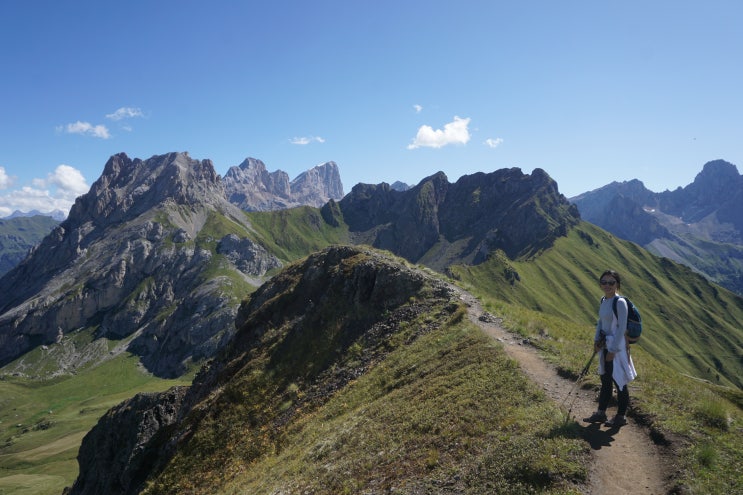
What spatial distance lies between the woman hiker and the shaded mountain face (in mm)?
15557

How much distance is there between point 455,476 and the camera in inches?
503

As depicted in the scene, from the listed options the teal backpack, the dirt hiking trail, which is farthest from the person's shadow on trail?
the teal backpack

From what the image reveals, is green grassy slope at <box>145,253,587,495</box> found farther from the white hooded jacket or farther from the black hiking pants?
the white hooded jacket

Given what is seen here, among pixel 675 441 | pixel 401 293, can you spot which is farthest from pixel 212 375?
pixel 675 441

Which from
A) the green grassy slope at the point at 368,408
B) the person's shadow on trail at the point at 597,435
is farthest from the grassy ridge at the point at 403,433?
the person's shadow on trail at the point at 597,435

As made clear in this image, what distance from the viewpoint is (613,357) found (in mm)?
14258

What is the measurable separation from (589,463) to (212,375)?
3677cm

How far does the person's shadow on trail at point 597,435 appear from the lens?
1285cm

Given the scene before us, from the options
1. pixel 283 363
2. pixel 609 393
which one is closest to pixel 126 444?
pixel 283 363

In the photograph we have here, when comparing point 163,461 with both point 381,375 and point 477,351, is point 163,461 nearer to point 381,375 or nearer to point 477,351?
point 381,375

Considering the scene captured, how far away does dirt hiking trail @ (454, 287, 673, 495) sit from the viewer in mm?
11047

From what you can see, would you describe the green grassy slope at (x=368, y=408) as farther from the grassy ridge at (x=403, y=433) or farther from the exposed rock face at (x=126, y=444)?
the exposed rock face at (x=126, y=444)

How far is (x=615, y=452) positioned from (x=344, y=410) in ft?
50.4

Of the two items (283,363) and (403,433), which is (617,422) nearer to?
(403,433)
